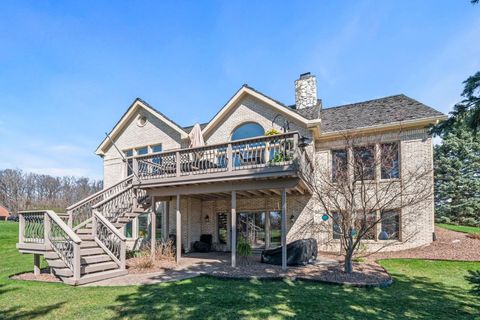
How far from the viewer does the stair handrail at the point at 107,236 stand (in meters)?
9.27

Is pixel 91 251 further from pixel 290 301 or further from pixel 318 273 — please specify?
pixel 318 273

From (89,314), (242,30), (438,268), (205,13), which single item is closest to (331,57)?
(242,30)

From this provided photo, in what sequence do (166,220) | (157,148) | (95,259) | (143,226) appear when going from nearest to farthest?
(95,259)
(166,220)
(143,226)
(157,148)

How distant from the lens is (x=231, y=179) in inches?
379

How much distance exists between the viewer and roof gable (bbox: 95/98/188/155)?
1564cm

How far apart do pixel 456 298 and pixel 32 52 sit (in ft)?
55.3

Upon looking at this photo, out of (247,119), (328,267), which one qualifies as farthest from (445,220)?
(247,119)

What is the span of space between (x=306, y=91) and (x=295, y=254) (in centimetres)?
864

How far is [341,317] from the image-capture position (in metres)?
5.07

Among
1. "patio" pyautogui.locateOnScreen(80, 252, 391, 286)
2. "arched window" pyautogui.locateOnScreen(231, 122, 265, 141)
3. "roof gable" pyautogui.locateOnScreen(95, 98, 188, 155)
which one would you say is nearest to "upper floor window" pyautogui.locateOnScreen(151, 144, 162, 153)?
"roof gable" pyautogui.locateOnScreen(95, 98, 188, 155)

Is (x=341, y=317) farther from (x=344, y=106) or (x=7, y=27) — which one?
(x=7, y=27)

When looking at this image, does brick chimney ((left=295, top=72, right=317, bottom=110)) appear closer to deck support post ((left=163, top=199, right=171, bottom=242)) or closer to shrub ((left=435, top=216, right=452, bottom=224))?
deck support post ((left=163, top=199, right=171, bottom=242))

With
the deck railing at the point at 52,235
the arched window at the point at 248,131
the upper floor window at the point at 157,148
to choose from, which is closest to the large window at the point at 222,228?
the arched window at the point at 248,131

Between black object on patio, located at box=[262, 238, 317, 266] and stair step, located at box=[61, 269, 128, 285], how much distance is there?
4.71m
